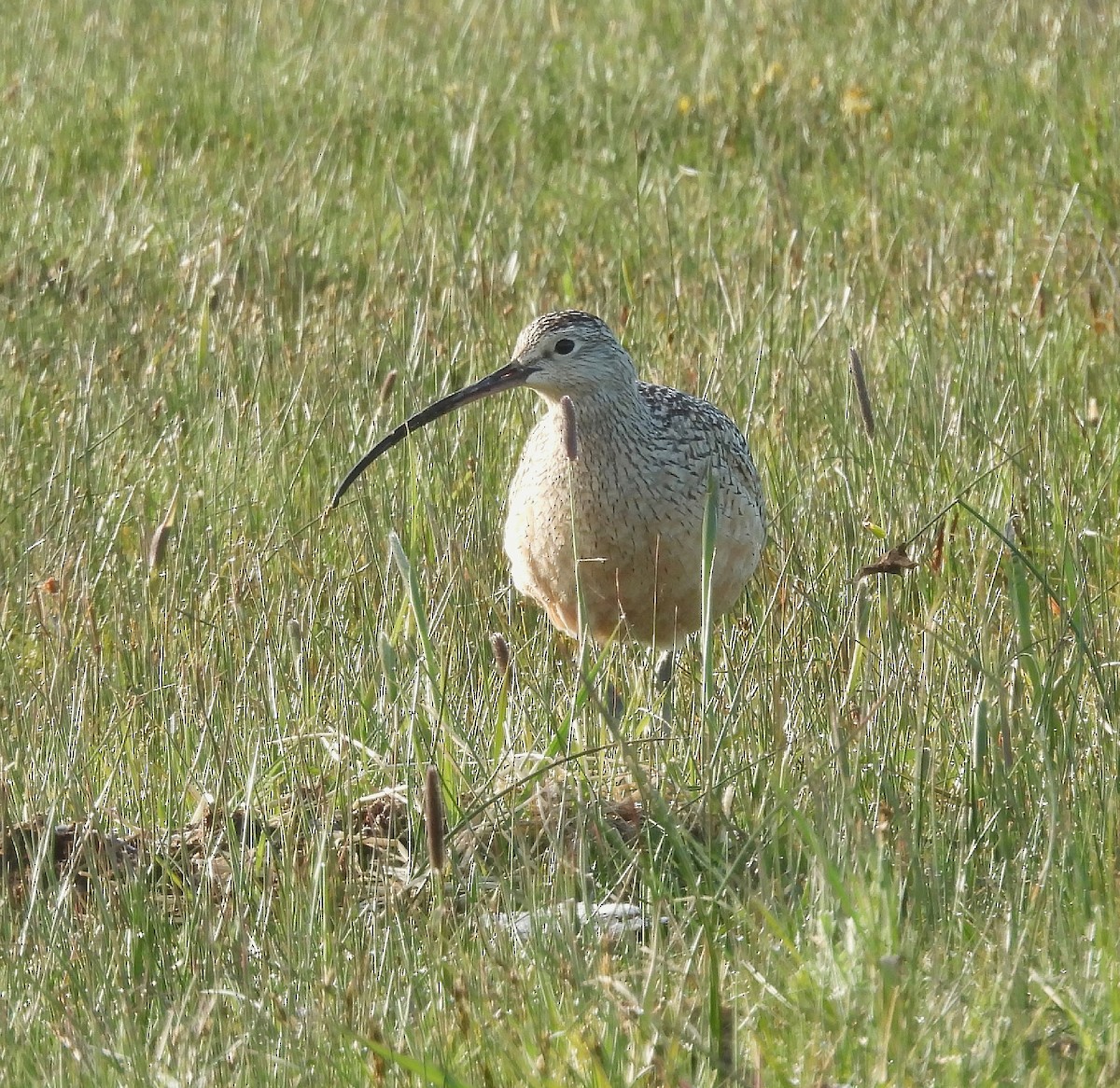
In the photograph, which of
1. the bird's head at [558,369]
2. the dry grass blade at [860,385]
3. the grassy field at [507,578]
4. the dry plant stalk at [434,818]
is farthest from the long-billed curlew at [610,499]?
the dry plant stalk at [434,818]

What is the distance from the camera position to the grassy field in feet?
8.18

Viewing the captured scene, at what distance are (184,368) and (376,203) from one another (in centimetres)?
190

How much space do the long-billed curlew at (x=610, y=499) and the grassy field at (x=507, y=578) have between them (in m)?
0.14

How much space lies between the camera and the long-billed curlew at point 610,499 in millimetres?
4246

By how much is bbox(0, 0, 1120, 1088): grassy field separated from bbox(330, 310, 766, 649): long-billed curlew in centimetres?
14

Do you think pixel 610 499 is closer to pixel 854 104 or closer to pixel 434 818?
pixel 434 818

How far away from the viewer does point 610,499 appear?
4.27 metres

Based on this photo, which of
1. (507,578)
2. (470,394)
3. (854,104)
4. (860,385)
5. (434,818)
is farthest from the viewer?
(854,104)

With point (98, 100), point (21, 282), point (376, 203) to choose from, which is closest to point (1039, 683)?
point (21, 282)

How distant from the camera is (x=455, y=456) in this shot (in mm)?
4992

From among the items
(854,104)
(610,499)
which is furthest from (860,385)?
(854,104)

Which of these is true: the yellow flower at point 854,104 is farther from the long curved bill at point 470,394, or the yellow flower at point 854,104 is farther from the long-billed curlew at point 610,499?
the long curved bill at point 470,394

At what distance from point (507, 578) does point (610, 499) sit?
624mm

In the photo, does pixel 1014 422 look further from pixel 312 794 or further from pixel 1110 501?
pixel 312 794
